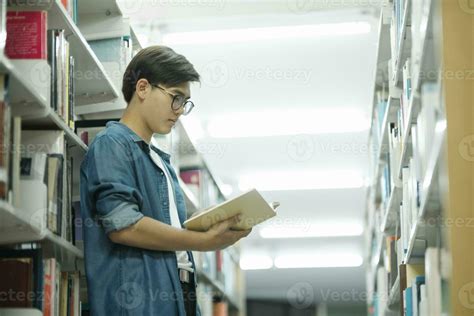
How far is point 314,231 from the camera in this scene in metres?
10.4

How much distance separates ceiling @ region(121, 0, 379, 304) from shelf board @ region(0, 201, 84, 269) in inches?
106

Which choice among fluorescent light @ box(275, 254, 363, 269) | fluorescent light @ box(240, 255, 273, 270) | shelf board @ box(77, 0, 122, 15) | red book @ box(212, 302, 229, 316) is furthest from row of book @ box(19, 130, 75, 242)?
fluorescent light @ box(275, 254, 363, 269)

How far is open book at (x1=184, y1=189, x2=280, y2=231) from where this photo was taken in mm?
2525

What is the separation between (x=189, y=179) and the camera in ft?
17.9

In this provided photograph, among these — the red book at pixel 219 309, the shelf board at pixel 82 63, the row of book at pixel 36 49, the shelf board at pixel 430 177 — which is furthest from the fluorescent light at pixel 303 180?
the row of book at pixel 36 49

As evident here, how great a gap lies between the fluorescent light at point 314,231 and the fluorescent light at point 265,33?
4.24 meters

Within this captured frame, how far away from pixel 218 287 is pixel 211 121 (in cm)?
191

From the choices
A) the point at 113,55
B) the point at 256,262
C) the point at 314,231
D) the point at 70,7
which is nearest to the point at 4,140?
the point at 70,7

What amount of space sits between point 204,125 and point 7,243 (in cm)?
518

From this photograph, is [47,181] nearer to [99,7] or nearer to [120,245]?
[120,245]

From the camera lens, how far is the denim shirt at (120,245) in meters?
2.49

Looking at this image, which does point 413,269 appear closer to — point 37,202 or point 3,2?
point 37,202

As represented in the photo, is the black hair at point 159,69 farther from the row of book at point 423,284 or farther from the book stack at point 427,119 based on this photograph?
the row of book at point 423,284

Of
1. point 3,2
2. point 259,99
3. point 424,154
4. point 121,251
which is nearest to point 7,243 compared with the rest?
point 121,251
